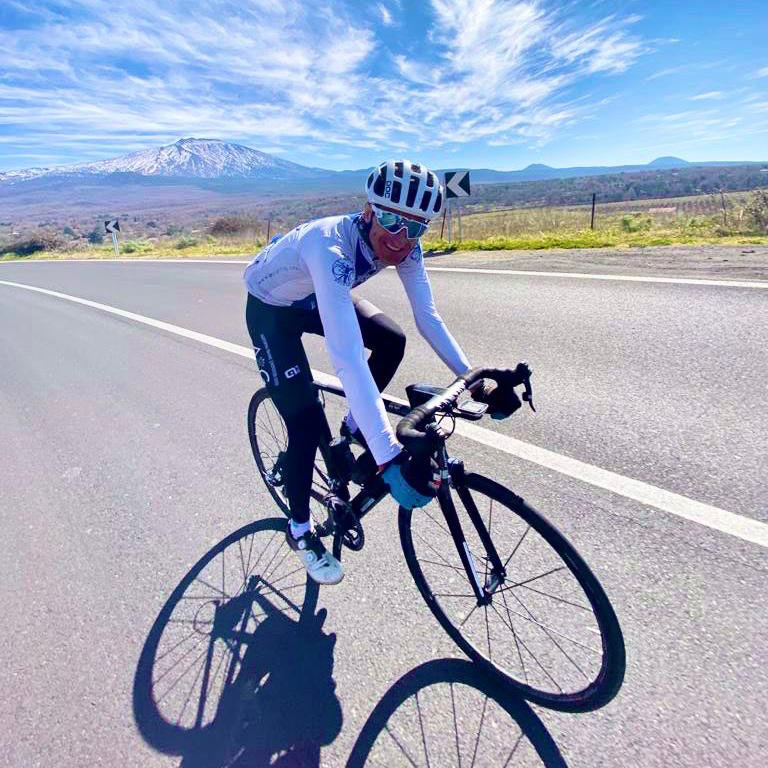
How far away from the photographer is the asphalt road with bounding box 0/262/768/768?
1.90 m

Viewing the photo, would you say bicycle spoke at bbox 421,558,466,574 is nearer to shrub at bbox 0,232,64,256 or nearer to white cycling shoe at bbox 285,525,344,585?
white cycling shoe at bbox 285,525,344,585

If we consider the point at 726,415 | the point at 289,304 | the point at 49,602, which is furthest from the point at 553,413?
the point at 49,602

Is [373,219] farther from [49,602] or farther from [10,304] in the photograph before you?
[10,304]

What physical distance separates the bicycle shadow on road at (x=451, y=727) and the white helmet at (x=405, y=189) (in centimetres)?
189

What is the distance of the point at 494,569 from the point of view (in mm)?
2180

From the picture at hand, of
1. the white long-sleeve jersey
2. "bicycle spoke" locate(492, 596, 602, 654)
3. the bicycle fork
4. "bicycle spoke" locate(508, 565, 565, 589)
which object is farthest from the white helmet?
"bicycle spoke" locate(492, 596, 602, 654)

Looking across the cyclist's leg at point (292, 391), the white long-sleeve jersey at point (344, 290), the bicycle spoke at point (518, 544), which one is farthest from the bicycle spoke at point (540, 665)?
the cyclist's leg at point (292, 391)

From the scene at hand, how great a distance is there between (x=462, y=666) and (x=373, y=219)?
1.93 metres

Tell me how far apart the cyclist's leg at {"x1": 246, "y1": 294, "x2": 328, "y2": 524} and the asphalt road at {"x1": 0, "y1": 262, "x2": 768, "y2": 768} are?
56 centimetres

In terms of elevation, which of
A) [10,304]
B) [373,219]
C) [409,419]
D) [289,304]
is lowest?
[10,304]

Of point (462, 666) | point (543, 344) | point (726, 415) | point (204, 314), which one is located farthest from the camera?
point (204, 314)

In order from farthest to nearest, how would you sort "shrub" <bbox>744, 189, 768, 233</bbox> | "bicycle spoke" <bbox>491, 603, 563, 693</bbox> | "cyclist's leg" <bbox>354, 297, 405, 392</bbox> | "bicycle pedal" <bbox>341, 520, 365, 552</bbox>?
"shrub" <bbox>744, 189, 768, 233</bbox>, "cyclist's leg" <bbox>354, 297, 405, 392</bbox>, "bicycle pedal" <bbox>341, 520, 365, 552</bbox>, "bicycle spoke" <bbox>491, 603, 563, 693</bbox>

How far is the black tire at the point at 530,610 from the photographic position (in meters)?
1.82

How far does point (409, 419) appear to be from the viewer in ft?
5.69
